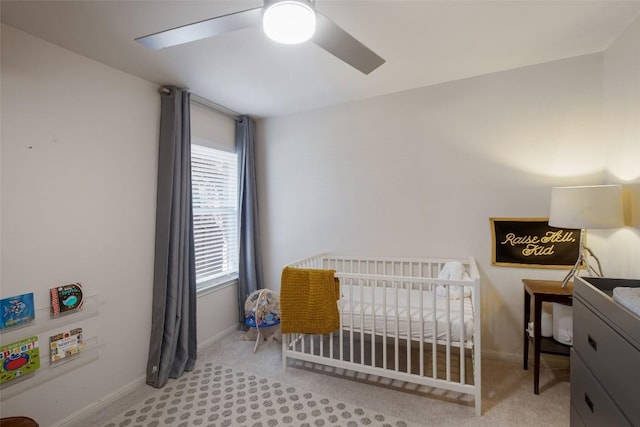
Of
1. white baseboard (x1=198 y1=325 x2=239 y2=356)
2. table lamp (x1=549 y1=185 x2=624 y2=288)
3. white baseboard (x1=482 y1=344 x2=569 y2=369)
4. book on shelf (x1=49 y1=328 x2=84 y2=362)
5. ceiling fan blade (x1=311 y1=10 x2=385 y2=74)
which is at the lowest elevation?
white baseboard (x1=198 y1=325 x2=239 y2=356)

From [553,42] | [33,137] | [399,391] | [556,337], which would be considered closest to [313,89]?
[553,42]

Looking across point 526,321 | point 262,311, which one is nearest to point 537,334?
point 526,321

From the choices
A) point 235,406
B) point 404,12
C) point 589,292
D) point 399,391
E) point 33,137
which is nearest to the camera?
point 589,292

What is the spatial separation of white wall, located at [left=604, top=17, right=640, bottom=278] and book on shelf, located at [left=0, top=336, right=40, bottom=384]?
3359mm

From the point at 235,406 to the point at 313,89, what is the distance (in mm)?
2427

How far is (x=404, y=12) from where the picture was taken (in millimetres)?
1577

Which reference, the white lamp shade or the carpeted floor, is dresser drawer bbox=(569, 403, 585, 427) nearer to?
the carpeted floor

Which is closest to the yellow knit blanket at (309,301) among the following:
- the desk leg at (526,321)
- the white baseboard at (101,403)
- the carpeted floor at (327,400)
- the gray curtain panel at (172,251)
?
the carpeted floor at (327,400)

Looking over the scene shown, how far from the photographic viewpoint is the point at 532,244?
2.32 m

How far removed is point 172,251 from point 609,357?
8.24ft

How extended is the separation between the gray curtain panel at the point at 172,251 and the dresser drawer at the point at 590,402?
2.44 meters

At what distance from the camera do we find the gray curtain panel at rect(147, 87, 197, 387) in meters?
2.28

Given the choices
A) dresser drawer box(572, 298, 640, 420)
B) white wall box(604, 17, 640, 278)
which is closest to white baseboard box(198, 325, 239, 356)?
dresser drawer box(572, 298, 640, 420)

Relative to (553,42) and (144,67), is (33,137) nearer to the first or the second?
(144,67)
